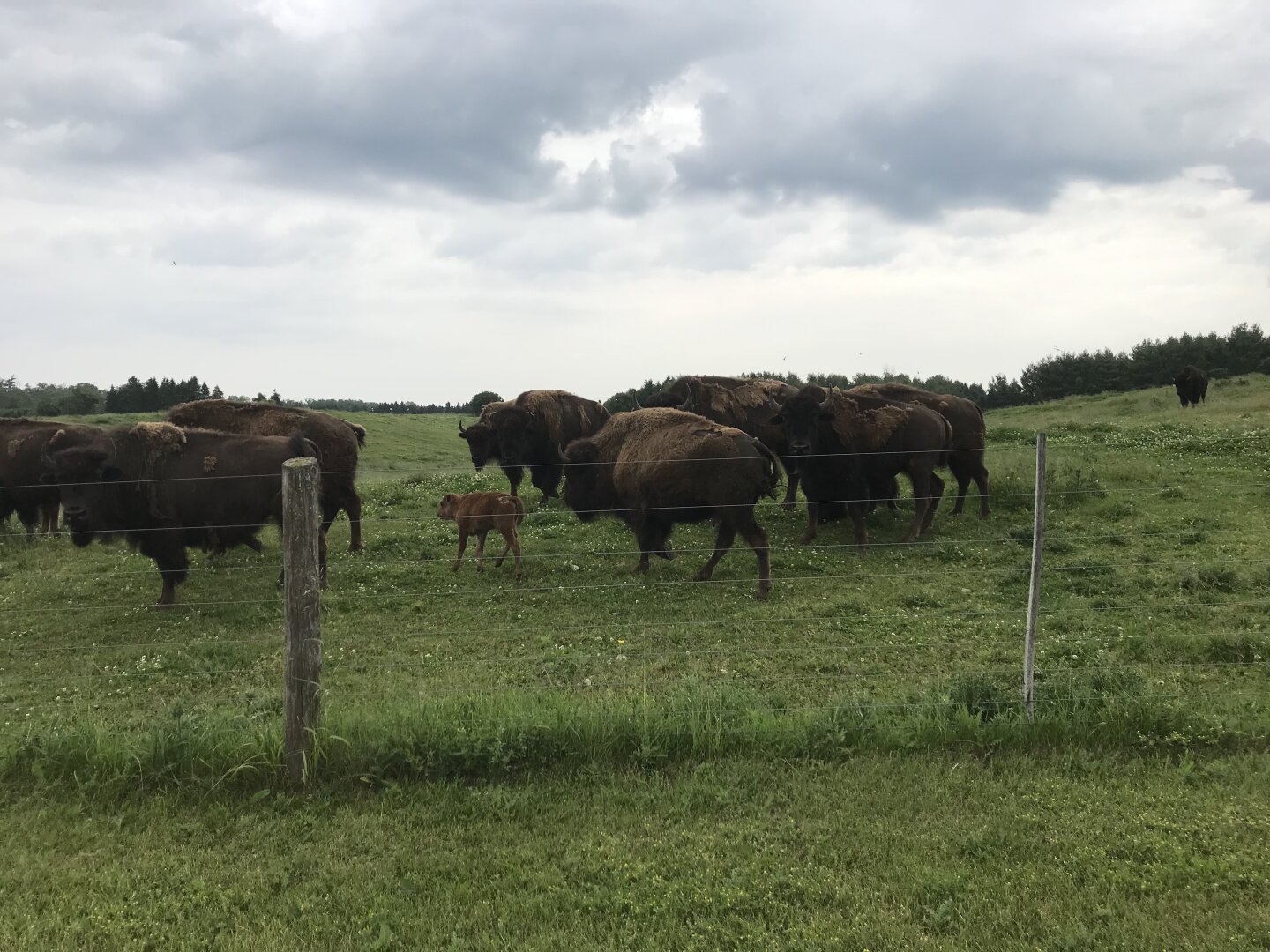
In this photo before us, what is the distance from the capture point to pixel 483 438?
48.4ft

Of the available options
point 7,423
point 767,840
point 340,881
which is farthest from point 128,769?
point 7,423

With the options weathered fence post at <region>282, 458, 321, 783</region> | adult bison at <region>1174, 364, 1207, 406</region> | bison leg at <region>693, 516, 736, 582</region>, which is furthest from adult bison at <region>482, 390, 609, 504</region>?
adult bison at <region>1174, 364, 1207, 406</region>

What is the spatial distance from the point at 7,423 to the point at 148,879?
1315cm

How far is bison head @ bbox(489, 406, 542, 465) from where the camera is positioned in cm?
1430

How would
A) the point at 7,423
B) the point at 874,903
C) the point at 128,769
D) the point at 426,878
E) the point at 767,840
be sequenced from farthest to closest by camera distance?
1. the point at 7,423
2. the point at 128,769
3. the point at 767,840
4. the point at 426,878
5. the point at 874,903

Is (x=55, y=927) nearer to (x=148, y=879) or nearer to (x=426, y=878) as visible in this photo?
(x=148, y=879)

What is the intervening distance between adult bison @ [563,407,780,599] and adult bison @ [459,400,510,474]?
12.0ft

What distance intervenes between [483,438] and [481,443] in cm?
11

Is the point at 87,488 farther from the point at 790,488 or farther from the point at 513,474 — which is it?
the point at 790,488

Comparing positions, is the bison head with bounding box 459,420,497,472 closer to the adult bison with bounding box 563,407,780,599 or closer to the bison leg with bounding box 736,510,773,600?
the adult bison with bounding box 563,407,780,599

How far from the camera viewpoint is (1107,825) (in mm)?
4090

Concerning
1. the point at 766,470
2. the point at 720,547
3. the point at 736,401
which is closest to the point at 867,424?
the point at 736,401

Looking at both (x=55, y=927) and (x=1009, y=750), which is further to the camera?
(x=1009, y=750)

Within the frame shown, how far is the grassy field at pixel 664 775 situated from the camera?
3547mm
